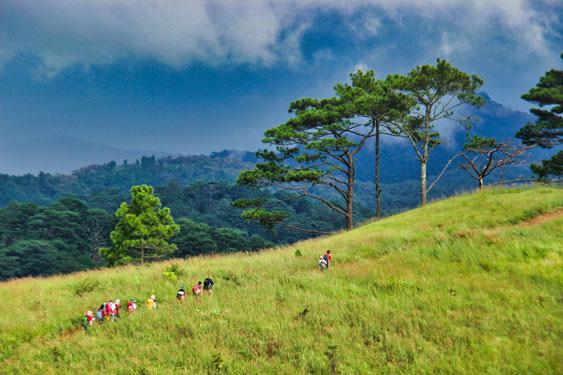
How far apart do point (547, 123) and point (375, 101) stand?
14.9m

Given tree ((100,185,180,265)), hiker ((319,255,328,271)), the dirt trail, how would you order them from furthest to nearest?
1. tree ((100,185,180,265))
2. the dirt trail
3. hiker ((319,255,328,271))

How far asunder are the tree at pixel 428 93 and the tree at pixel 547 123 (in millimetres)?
4362

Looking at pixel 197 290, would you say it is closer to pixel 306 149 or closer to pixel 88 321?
pixel 88 321

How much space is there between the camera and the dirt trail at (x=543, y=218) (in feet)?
39.7

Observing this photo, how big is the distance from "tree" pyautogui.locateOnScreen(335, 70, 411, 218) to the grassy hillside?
1673 centimetres

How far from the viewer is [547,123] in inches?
1109

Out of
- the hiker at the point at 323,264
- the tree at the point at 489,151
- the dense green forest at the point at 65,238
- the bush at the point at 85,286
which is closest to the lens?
the hiker at the point at 323,264

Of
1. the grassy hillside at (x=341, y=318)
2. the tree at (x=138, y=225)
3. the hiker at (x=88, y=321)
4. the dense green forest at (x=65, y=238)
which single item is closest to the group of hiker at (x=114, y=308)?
the hiker at (x=88, y=321)

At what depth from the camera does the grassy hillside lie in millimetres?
5461

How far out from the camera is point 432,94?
2877 centimetres

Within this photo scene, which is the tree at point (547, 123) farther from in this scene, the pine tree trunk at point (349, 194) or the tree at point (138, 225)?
the tree at point (138, 225)

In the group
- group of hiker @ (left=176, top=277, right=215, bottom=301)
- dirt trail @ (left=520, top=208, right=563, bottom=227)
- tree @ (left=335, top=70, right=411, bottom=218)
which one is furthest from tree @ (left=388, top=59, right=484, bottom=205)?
group of hiker @ (left=176, top=277, right=215, bottom=301)

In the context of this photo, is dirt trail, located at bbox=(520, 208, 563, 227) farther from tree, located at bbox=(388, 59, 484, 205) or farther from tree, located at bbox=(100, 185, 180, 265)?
tree, located at bbox=(100, 185, 180, 265)

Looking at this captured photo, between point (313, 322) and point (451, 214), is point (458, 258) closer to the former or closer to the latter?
point (313, 322)
